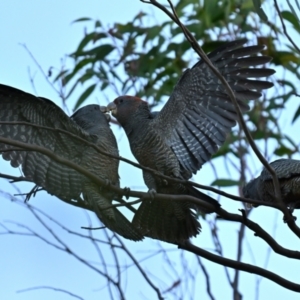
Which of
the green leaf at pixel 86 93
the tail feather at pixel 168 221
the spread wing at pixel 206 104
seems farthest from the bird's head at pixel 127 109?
the green leaf at pixel 86 93

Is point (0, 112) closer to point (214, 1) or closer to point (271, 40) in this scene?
point (214, 1)

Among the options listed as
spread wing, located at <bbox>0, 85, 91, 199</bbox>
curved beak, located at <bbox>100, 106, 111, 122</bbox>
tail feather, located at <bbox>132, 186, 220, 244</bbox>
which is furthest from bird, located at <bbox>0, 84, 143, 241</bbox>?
curved beak, located at <bbox>100, 106, 111, 122</bbox>

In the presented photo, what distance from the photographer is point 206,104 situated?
15.5ft

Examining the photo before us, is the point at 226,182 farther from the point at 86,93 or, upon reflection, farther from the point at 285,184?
the point at 86,93

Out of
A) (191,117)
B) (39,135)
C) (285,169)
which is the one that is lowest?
(285,169)

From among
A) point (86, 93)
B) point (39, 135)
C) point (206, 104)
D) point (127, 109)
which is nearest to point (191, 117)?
point (206, 104)

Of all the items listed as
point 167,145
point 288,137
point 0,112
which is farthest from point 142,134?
point 288,137

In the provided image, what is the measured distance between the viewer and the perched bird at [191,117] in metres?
4.50

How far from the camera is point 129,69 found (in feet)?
20.3

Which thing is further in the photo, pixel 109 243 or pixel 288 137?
pixel 288 137

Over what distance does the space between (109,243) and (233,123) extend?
3.21 ft

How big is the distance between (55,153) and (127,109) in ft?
2.49

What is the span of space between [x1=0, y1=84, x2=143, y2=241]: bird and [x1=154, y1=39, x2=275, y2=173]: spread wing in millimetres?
451

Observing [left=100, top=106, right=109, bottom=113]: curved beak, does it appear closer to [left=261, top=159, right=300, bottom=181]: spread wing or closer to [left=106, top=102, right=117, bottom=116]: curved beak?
[left=106, top=102, right=117, bottom=116]: curved beak
